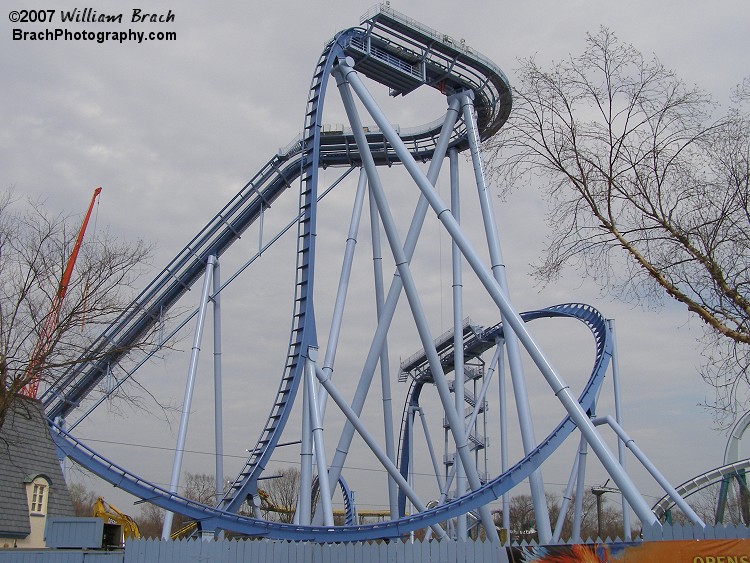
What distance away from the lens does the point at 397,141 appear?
16.5 metres

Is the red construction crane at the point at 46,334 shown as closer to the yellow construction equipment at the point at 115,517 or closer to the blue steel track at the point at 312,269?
the blue steel track at the point at 312,269

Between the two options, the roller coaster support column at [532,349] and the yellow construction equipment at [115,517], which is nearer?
the roller coaster support column at [532,349]

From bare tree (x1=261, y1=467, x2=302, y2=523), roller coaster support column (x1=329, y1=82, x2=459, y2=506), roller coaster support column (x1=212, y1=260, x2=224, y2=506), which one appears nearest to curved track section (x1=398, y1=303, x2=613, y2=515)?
roller coaster support column (x1=329, y1=82, x2=459, y2=506)

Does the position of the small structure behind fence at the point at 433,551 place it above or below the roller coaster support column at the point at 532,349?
below

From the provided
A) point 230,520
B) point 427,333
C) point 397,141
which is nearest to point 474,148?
point 397,141

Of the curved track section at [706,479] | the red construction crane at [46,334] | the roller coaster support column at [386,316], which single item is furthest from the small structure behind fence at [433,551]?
the curved track section at [706,479]

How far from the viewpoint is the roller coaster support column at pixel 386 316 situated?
17.4 m

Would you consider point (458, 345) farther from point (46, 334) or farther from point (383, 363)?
point (46, 334)

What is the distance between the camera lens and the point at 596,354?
1992 centimetres

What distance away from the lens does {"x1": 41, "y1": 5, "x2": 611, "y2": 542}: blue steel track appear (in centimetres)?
1491

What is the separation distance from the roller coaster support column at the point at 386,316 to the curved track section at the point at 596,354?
4287mm

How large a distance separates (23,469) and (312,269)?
7.17 metres

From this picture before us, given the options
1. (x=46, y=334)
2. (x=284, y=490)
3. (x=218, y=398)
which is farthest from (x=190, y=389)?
(x=284, y=490)

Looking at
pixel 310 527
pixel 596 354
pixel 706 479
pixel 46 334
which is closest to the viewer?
pixel 46 334
